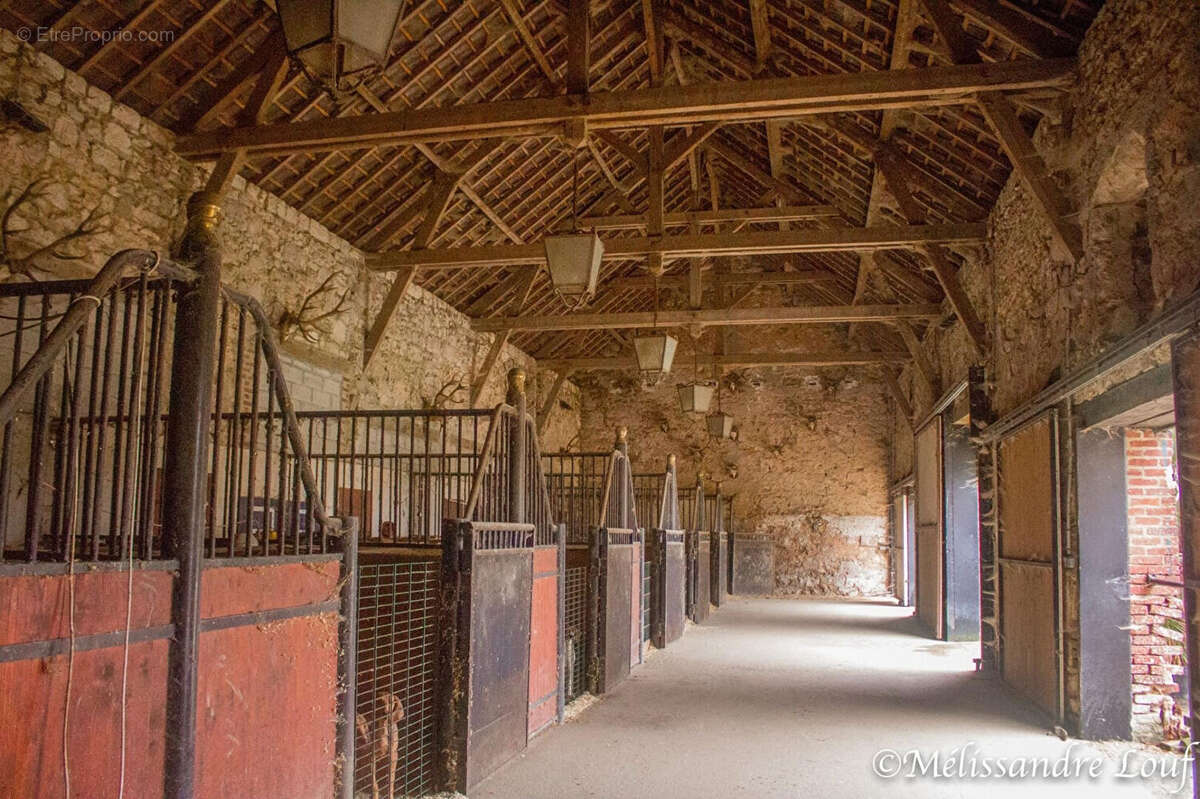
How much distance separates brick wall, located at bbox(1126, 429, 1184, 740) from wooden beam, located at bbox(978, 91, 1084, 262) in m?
1.48

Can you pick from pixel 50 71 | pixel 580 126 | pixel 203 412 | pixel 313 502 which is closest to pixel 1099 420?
pixel 580 126

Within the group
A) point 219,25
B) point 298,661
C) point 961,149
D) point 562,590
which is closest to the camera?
point 298,661

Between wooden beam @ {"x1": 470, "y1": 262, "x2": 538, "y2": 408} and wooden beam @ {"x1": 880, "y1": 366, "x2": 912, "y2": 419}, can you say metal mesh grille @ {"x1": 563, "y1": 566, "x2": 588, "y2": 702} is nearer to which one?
wooden beam @ {"x1": 470, "y1": 262, "x2": 538, "y2": 408}

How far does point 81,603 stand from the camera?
187 centimetres

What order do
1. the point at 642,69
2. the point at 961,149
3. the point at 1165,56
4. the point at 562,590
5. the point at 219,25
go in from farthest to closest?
the point at 642,69
the point at 961,149
the point at 219,25
the point at 562,590
the point at 1165,56

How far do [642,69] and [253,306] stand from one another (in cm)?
846

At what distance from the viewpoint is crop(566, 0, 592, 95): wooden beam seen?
20.6 ft

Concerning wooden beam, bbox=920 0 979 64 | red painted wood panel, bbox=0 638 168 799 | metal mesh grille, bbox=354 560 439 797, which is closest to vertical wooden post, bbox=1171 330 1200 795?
wooden beam, bbox=920 0 979 64

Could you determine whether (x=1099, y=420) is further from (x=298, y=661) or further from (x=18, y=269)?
(x=18, y=269)

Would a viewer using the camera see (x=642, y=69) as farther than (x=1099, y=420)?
Yes

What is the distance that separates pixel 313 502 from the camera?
9.29 feet

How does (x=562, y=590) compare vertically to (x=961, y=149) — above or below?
below

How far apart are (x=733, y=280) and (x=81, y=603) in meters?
14.1

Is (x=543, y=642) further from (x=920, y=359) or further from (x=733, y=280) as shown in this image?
(x=733, y=280)
